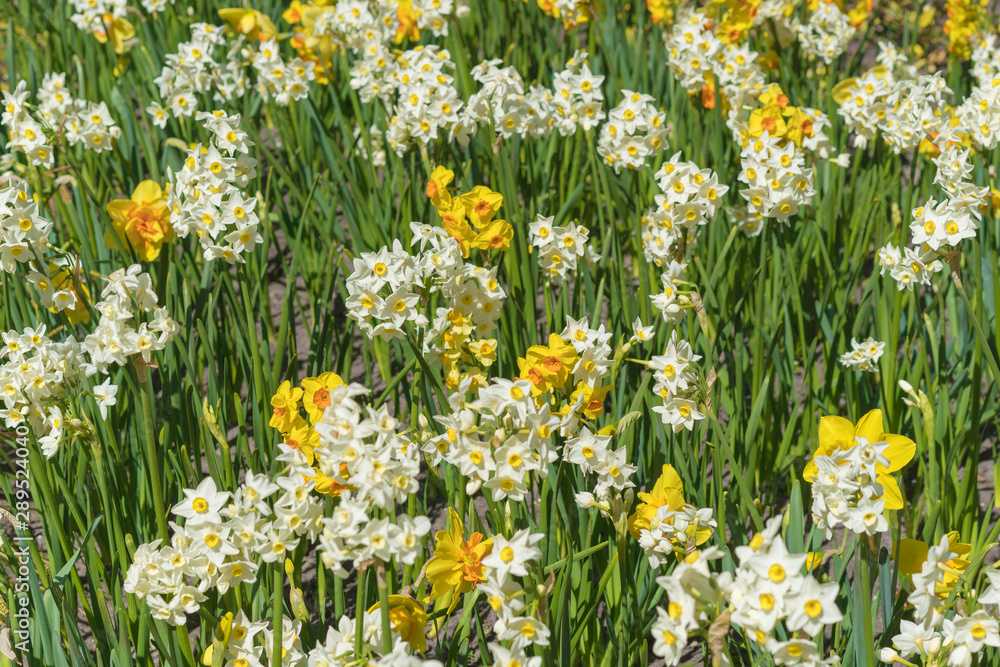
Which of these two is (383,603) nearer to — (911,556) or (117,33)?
(911,556)

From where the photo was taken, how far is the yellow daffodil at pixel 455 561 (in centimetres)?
132

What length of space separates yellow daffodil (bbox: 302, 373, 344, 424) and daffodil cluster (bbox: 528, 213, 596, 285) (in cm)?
80

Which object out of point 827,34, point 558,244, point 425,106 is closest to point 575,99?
point 425,106

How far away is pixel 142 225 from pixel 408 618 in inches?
62.3

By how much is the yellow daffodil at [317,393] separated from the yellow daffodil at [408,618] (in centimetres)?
34

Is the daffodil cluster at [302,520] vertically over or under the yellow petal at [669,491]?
over

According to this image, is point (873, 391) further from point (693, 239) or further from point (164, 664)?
point (164, 664)

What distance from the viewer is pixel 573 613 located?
1.64m

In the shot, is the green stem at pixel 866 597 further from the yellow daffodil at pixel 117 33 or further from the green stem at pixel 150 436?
the yellow daffodil at pixel 117 33

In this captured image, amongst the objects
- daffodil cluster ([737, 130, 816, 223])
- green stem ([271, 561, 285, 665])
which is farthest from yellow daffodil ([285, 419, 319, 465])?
daffodil cluster ([737, 130, 816, 223])

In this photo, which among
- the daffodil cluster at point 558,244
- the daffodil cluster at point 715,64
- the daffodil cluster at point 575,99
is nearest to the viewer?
the daffodil cluster at point 558,244

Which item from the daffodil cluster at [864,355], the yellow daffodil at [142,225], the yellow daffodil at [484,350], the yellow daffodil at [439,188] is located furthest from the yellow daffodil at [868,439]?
the yellow daffodil at [142,225]

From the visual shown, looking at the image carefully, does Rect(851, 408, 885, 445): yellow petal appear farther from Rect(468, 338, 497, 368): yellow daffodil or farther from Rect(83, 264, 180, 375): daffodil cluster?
Rect(83, 264, 180, 375): daffodil cluster

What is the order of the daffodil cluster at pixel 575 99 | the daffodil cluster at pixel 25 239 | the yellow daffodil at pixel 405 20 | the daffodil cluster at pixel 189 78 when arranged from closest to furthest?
the daffodil cluster at pixel 25 239
the daffodil cluster at pixel 575 99
the daffodil cluster at pixel 189 78
the yellow daffodil at pixel 405 20
